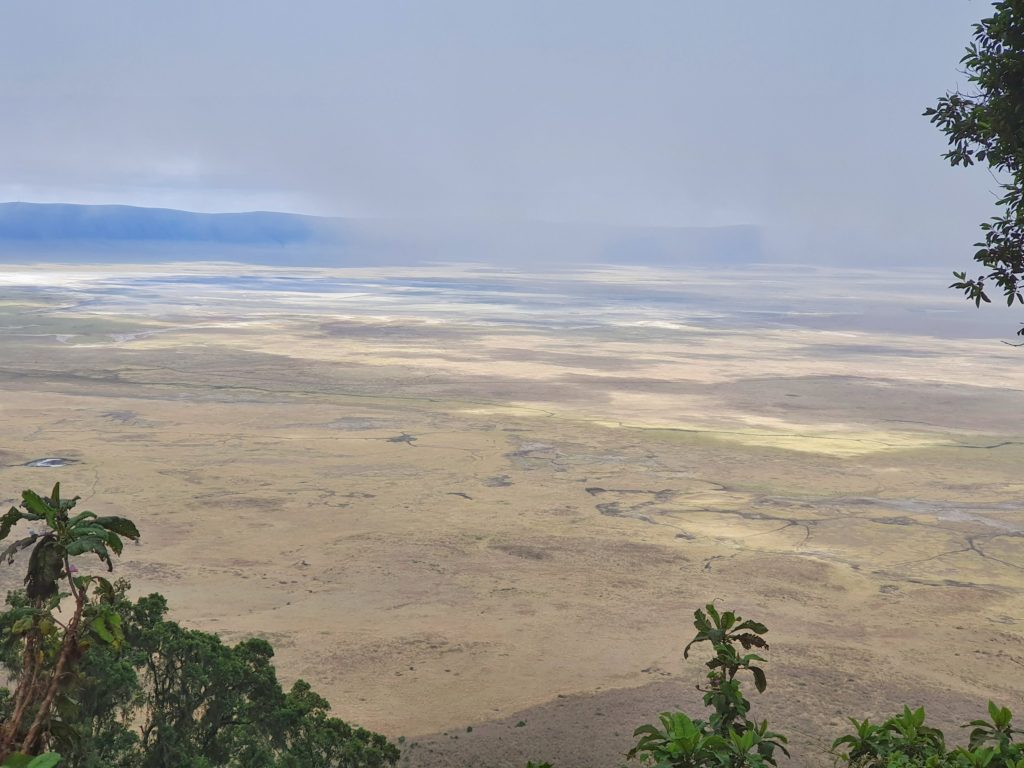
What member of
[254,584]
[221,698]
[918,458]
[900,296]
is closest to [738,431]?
[918,458]

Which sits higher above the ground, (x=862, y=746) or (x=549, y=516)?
(x=862, y=746)

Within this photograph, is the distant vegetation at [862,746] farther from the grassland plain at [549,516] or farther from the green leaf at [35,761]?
the grassland plain at [549,516]

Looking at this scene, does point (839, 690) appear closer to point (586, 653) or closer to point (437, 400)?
point (586, 653)

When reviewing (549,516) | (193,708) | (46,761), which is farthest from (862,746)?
(549,516)

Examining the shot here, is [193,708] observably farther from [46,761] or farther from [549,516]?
[549,516]

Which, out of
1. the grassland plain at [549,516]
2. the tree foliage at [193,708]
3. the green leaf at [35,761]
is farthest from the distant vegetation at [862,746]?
the grassland plain at [549,516]

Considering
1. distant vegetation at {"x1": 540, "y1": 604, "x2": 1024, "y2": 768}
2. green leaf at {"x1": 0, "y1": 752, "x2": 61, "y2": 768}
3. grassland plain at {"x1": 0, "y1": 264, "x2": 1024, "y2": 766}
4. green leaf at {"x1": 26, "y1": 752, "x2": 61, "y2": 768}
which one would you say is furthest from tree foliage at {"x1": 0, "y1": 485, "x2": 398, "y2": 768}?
green leaf at {"x1": 26, "y1": 752, "x2": 61, "y2": 768}

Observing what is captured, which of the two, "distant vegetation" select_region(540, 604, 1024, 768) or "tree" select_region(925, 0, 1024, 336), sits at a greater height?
"tree" select_region(925, 0, 1024, 336)

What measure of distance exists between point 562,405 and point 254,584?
22900 mm

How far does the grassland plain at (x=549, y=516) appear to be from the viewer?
1525 cm

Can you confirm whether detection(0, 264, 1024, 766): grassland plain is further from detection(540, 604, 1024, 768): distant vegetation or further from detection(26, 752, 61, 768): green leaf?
detection(26, 752, 61, 768): green leaf

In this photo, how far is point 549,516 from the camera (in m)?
24.2

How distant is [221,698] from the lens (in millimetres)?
10906

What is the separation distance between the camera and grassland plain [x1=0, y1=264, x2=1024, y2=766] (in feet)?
50.0
